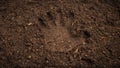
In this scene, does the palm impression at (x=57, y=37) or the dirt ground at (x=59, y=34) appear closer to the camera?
the dirt ground at (x=59, y=34)

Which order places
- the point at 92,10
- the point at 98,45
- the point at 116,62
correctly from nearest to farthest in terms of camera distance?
the point at 116,62, the point at 98,45, the point at 92,10

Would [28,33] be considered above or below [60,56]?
above

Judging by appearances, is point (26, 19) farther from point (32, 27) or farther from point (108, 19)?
point (108, 19)

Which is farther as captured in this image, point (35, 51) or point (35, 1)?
point (35, 1)

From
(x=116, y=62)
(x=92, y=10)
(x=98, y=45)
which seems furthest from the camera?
(x=92, y=10)

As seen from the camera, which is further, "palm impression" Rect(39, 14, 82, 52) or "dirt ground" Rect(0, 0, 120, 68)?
"palm impression" Rect(39, 14, 82, 52)

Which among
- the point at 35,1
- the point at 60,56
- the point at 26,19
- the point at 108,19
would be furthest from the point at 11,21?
the point at 108,19
